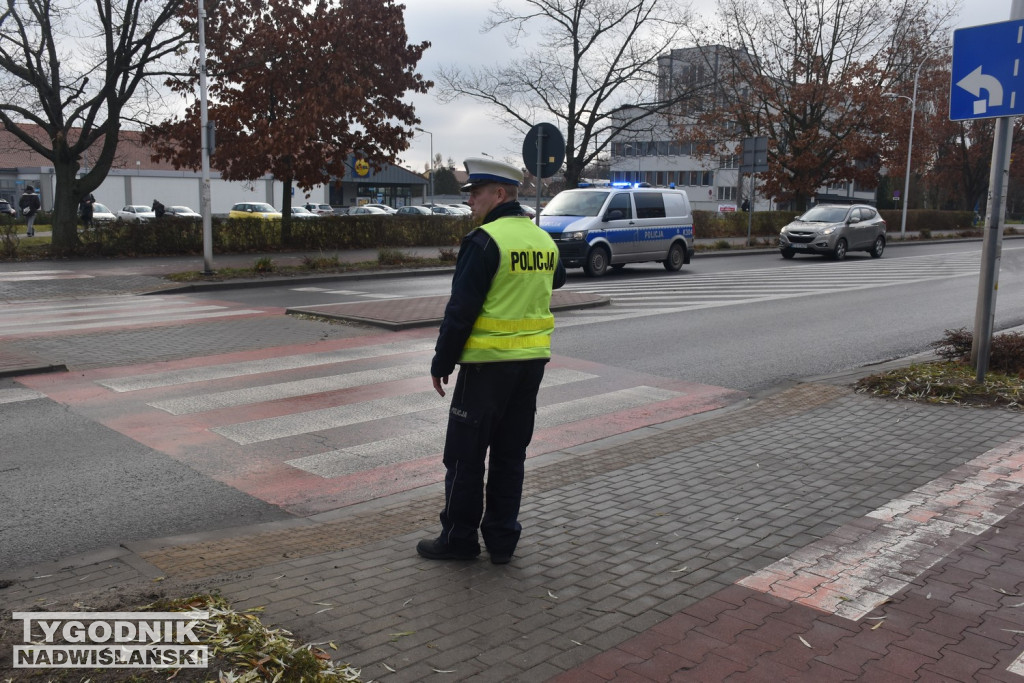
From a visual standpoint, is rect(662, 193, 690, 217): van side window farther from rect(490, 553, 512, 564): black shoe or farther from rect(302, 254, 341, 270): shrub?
rect(490, 553, 512, 564): black shoe

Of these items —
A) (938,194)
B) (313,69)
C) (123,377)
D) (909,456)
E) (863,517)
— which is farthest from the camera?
(938,194)

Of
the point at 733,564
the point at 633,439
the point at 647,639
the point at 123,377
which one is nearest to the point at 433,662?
the point at 647,639

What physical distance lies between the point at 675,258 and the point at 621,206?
9.19ft

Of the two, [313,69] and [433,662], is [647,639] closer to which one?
[433,662]

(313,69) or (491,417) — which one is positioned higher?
(313,69)

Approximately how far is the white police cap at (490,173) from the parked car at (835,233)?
82.0 feet

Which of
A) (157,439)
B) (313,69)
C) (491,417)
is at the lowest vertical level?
(157,439)

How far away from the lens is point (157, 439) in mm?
6707

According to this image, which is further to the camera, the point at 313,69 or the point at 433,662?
the point at 313,69

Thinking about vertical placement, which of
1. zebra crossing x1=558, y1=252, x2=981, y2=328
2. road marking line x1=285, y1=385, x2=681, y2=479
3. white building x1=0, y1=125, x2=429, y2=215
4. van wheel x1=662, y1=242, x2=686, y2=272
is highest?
white building x1=0, y1=125, x2=429, y2=215

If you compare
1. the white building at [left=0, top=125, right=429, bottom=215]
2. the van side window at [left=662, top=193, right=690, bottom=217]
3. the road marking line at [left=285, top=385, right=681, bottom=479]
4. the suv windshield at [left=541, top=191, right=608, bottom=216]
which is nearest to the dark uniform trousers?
the road marking line at [left=285, top=385, right=681, bottom=479]

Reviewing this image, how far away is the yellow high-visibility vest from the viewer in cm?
419

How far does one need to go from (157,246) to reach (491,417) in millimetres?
21168

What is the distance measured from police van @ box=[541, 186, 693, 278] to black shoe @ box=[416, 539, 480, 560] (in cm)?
1575
